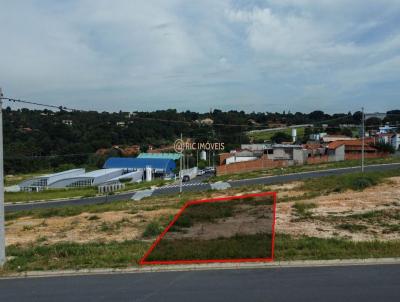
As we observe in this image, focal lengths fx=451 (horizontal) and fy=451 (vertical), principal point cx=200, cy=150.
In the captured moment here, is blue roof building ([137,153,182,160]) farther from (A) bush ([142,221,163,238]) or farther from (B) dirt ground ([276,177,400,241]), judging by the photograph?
(A) bush ([142,221,163,238])

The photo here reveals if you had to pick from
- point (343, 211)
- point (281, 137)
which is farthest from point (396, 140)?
point (343, 211)

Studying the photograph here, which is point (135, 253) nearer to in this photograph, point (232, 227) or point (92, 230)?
point (232, 227)

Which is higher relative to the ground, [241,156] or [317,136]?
[317,136]

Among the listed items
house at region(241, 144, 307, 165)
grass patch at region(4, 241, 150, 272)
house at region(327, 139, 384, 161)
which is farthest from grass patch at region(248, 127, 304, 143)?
Answer: grass patch at region(4, 241, 150, 272)

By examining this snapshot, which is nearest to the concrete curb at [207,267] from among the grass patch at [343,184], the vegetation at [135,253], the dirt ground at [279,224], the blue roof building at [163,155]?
the vegetation at [135,253]

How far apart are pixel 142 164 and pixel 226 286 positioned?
2804 inches

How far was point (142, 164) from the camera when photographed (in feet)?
255

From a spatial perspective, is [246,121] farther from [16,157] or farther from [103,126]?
[16,157]

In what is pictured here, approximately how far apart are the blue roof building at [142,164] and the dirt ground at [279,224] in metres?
57.1

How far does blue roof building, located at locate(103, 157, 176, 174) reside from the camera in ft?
252

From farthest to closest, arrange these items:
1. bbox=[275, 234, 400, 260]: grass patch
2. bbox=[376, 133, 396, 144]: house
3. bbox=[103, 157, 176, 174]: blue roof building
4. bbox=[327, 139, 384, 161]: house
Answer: bbox=[103, 157, 176, 174]: blue roof building, bbox=[376, 133, 396, 144]: house, bbox=[327, 139, 384, 161]: house, bbox=[275, 234, 400, 260]: grass patch

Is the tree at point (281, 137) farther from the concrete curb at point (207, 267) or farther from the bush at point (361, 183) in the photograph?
the concrete curb at point (207, 267)

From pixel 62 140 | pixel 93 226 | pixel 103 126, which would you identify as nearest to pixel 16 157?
pixel 62 140

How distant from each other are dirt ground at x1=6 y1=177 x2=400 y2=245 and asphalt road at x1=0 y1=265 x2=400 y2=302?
13.7 ft
